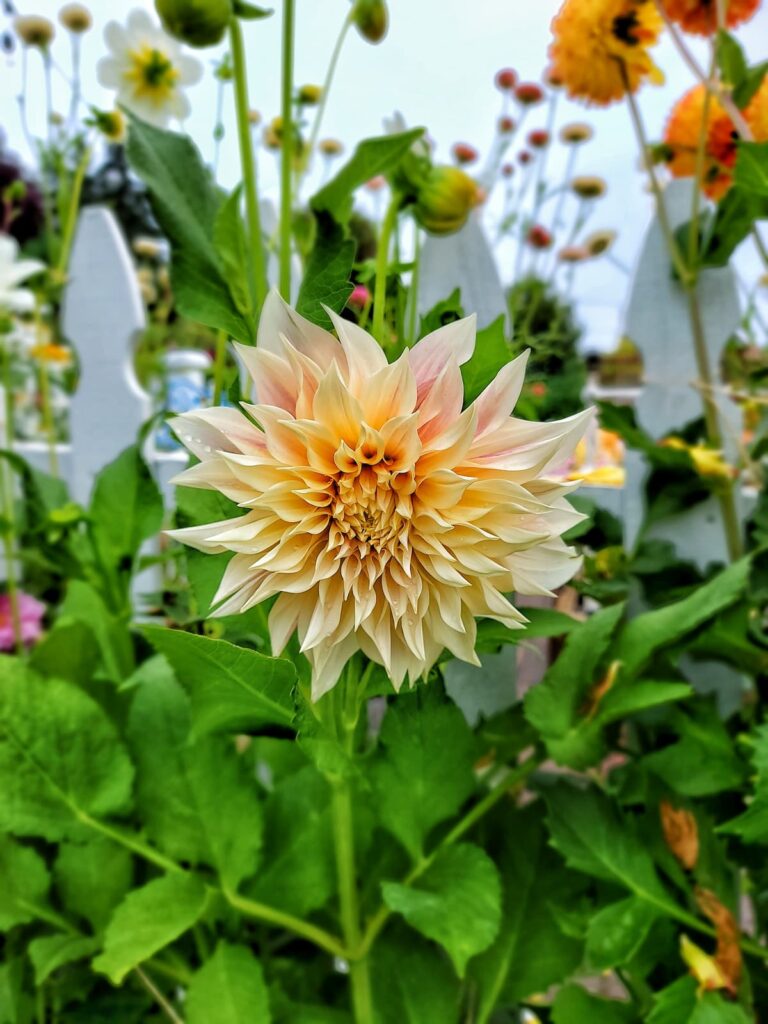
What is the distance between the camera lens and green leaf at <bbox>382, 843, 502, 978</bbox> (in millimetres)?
335

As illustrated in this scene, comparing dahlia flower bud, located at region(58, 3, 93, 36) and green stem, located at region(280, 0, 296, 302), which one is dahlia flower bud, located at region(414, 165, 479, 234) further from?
dahlia flower bud, located at region(58, 3, 93, 36)

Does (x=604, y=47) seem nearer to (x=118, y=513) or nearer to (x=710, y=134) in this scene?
(x=710, y=134)

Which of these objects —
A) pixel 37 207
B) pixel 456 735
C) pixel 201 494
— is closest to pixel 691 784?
pixel 456 735

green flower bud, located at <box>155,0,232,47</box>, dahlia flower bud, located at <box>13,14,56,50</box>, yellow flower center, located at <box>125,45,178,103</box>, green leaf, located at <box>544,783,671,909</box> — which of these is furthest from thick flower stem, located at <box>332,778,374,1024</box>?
dahlia flower bud, located at <box>13,14,56,50</box>

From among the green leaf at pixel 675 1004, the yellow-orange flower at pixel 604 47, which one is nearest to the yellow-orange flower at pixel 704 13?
the yellow-orange flower at pixel 604 47

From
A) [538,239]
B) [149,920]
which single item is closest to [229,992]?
[149,920]

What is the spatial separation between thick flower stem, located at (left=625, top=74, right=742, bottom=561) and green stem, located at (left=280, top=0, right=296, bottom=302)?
0.31m

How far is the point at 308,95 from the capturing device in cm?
69

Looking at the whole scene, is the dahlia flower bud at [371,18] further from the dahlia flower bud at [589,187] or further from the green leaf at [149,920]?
the dahlia flower bud at [589,187]

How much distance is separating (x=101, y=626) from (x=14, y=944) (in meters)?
0.21

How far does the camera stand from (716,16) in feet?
1.67

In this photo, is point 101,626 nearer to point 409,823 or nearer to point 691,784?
point 409,823

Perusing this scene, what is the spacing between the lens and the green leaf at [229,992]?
36cm

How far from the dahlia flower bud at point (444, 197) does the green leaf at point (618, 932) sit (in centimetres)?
38
